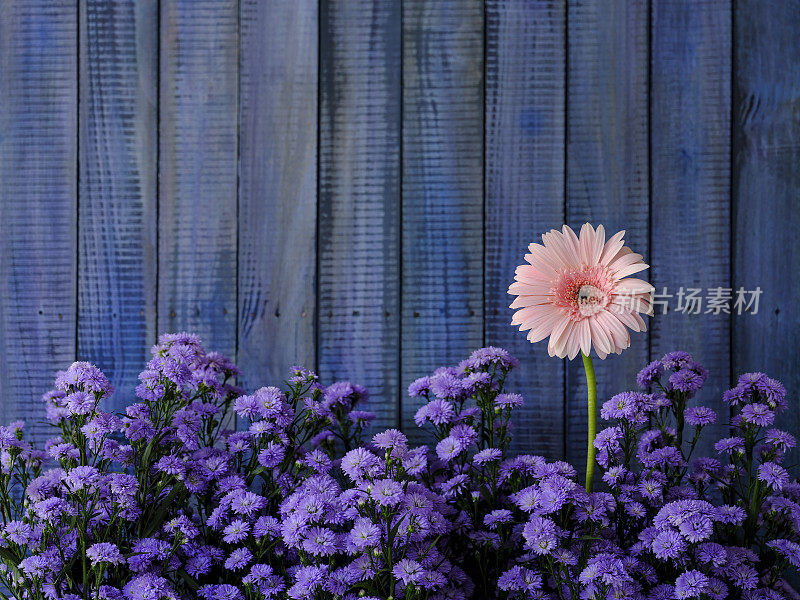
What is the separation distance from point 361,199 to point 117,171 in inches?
18.2

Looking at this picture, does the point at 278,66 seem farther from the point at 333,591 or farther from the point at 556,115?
the point at 333,591

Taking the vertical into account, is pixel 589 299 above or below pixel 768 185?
below

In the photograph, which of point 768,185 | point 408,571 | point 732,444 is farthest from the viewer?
point 768,185

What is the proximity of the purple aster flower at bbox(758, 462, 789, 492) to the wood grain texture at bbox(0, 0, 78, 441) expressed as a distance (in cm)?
120

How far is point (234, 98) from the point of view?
4.67 feet

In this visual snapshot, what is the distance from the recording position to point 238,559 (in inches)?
41.6

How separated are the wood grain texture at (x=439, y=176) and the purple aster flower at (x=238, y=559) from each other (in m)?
0.44

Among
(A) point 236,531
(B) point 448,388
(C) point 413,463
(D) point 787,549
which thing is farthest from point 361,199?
(D) point 787,549

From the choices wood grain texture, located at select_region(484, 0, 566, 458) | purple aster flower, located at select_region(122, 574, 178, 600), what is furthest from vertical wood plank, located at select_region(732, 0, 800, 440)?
purple aster flower, located at select_region(122, 574, 178, 600)

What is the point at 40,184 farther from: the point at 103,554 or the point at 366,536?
the point at 366,536

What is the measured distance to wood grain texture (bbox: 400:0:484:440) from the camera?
55.6 inches

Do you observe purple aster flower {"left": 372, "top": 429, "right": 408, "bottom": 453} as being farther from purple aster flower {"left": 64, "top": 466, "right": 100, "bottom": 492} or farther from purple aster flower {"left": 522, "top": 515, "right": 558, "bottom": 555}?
purple aster flower {"left": 64, "top": 466, "right": 100, "bottom": 492}

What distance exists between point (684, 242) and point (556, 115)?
0.33 m

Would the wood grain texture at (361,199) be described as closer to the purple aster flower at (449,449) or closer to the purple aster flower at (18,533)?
the purple aster flower at (449,449)
